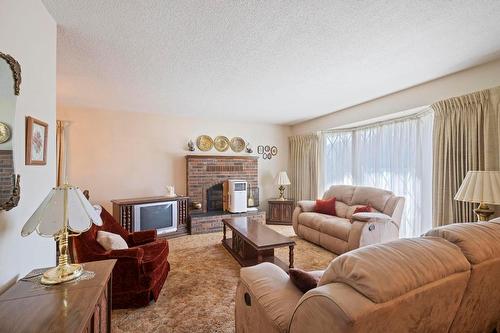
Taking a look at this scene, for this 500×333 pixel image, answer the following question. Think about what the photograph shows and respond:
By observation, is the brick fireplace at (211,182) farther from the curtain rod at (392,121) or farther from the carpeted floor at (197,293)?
the curtain rod at (392,121)

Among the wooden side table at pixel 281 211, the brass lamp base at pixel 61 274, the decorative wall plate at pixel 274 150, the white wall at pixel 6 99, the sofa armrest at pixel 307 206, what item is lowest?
the wooden side table at pixel 281 211

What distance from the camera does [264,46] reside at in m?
2.04

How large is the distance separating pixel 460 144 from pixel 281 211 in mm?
3369

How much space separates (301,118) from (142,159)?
11.7ft

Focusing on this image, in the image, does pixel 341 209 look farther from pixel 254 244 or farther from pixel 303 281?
pixel 303 281

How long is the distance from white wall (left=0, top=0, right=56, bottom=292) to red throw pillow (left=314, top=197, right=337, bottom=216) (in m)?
3.65

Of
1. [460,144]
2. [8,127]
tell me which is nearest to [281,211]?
[460,144]

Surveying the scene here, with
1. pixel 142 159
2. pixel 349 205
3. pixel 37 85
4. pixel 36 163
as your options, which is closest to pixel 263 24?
pixel 37 85

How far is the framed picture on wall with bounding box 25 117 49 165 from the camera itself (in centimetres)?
126

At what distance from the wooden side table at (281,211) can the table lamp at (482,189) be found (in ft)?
10.8

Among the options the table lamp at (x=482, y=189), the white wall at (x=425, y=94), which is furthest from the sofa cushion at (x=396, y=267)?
the white wall at (x=425, y=94)

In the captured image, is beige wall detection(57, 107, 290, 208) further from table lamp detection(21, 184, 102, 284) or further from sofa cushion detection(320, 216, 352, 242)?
table lamp detection(21, 184, 102, 284)

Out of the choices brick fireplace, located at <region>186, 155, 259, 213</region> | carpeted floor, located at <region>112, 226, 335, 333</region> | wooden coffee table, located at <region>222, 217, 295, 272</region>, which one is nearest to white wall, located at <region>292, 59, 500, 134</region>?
brick fireplace, located at <region>186, 155, 259, 213</region>

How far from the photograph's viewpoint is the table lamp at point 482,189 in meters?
1.96
